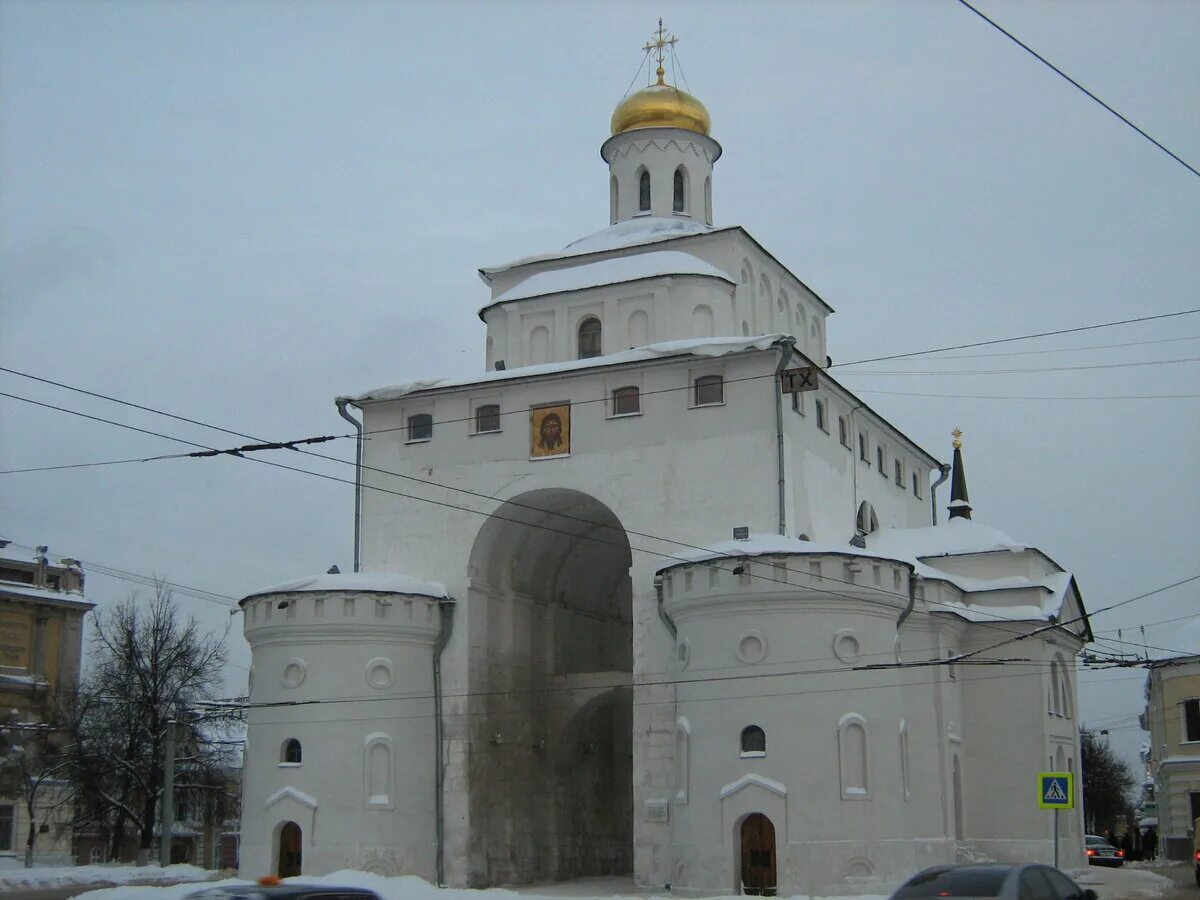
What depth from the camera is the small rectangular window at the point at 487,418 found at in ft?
113

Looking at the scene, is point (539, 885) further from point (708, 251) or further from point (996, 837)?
point (708, 251)

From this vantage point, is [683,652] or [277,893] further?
[683,652]

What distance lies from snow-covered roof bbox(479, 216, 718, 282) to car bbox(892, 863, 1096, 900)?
2298 cm

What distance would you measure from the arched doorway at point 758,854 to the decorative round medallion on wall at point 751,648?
9.37 ft

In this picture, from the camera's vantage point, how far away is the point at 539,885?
3378 cm

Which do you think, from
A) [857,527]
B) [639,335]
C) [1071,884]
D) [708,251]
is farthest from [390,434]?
[1071,884]

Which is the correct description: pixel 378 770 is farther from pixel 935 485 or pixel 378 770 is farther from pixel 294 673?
pixel 935 485

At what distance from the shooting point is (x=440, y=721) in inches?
1298

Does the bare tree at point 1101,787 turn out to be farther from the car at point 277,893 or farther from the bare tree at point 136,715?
the car at point 277,893

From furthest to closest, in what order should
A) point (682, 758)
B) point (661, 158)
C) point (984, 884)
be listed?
point (661, 158) → point (682, 758) → point (984, 884)

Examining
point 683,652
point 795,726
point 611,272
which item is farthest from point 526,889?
point 611,272

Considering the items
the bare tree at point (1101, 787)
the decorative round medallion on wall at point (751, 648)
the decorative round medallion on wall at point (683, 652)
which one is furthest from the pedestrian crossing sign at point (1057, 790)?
the bare tree at point (1101, 787)

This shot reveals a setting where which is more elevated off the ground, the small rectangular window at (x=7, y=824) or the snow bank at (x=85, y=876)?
the small rectangular window at (x=7, y=824)

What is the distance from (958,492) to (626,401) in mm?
12068
